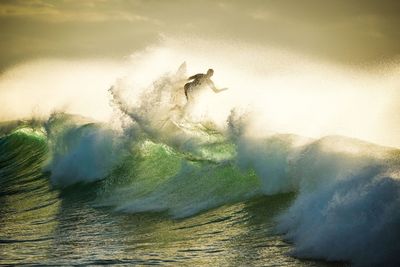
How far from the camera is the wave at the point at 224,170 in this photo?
6.64m

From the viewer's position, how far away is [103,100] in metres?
24.6

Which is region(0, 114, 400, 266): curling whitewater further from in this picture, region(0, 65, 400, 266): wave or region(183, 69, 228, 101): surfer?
region(183, 69, 228, 101): surfer

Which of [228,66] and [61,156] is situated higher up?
[228,66]

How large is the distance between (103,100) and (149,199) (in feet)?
46.0

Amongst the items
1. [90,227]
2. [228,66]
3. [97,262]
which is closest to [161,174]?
[90,227]

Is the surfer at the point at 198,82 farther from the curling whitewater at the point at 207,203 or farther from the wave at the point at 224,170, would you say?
the curling whitewater at the point at 207,203

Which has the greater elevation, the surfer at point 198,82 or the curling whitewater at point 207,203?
the surfer at point 198,82

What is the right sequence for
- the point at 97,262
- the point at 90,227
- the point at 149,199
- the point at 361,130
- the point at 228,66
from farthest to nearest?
1. the point at 228,66
2. the point at 361,130
3. the point at 149,199
4. the point at 90,227
5. the point at 97,262

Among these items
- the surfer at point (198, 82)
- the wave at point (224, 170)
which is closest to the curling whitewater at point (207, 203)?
the wave at point (224, 170)

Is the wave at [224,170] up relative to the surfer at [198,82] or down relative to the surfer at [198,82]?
down

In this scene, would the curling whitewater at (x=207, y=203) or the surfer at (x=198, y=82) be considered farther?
the surfer at (x=198, y=82)

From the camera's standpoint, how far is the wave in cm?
664

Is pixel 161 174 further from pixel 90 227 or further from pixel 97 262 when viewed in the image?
pixel 97 262

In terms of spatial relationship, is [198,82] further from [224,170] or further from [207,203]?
[207,203]
